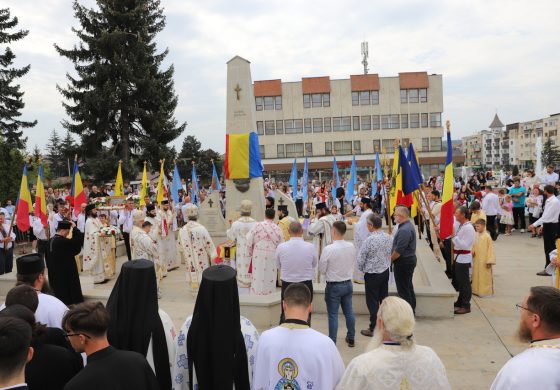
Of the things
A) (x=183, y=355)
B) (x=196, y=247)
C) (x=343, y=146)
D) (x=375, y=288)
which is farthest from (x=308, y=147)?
(x=183, y=355)

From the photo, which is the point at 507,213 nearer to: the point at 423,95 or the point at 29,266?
the point at 29,266

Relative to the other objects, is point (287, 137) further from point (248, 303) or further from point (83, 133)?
point (248, 303)

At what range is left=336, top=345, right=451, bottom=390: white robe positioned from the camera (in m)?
2.46

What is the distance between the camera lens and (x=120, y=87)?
98.6 feet

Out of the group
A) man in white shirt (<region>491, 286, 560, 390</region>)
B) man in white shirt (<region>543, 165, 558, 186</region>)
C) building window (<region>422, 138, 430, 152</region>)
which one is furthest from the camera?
building window (<region>422, 138, 430, 152</region>)

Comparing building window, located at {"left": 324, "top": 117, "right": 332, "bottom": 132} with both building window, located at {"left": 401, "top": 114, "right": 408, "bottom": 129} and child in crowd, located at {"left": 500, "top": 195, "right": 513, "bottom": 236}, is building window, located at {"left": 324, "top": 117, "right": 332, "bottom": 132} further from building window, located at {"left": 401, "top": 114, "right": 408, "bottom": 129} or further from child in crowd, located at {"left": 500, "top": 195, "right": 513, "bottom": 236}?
child in crowd, located at {"left": 500, "top": 195, "right": 513, "bottom": 236}

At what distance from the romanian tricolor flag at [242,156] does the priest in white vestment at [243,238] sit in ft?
14.9

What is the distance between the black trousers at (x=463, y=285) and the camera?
7262 millimetres

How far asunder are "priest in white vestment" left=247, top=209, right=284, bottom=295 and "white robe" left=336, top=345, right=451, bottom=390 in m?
5.38

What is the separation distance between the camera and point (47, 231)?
11.1 m

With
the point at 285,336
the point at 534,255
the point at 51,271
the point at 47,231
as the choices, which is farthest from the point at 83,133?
the point at 285,336

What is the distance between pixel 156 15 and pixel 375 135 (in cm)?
3265

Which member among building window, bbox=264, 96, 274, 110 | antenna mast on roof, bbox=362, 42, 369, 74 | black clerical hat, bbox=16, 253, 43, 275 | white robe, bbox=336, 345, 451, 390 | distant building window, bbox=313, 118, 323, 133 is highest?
antenna mast on roof, bbox=362, 42, 369, 74

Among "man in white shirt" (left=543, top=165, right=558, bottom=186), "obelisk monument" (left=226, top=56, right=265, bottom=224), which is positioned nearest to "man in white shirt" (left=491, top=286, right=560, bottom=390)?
"obelisk monument" (left=226, top=56, right=265, bottom=224)
